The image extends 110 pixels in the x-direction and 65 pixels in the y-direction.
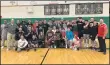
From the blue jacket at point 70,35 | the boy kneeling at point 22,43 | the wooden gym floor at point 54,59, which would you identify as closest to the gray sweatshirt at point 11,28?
the boy kneeling at point 22,43

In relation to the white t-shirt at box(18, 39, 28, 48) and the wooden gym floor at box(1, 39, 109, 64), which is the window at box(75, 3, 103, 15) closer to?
the white t-shirt at box(18, 39, 28, 48)

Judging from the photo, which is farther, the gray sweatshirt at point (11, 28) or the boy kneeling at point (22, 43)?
the gray sweatshirt at point (11, 28)

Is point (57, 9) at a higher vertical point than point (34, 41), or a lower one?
higher

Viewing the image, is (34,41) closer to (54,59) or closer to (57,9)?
(54,59)

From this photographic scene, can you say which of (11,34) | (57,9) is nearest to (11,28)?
(11,34)

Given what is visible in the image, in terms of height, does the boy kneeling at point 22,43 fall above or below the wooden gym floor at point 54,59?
above

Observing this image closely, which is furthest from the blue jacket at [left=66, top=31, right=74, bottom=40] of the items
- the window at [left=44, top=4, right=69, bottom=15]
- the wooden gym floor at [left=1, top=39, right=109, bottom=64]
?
the window at [left=44, top=4, right=69, bottom=15]

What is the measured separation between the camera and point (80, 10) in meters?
16.2

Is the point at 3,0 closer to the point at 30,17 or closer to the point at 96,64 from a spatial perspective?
the point at 30,17

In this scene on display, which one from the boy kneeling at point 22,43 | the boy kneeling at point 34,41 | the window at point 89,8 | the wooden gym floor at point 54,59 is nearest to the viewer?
the wooden gym floor at point 54,59

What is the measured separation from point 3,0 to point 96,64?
438 inches

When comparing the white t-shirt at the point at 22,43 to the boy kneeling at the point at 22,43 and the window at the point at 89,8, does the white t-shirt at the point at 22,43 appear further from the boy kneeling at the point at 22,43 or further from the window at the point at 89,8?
the window at the point at 89,8

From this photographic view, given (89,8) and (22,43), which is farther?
(89,8)

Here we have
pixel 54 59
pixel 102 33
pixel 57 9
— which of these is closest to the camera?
pixel 54 59
